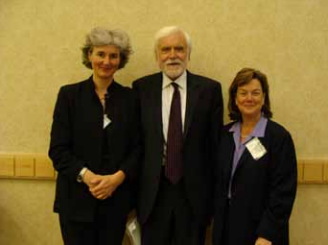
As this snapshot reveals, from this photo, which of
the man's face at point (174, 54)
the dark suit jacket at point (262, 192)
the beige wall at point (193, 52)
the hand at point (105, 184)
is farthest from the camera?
the beige wall at point (193, 52)

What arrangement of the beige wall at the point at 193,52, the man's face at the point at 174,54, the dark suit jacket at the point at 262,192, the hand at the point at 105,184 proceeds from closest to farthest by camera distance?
the dark suit jacket at the point at 262,192 < the hand at the point at 105,184 < the man's face at the point at 174,54 < the beige wall at the point at 193,52

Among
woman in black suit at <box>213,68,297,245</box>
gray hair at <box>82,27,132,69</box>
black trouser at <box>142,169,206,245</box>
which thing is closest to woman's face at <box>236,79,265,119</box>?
woman in black suit at <box>213,68,297,245</box>

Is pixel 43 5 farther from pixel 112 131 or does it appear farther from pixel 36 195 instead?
pixel 36 195

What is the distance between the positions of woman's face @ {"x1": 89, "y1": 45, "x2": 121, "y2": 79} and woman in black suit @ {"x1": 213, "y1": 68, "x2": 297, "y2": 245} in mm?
665

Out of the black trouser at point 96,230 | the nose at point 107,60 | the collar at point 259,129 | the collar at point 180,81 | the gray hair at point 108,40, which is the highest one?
the gray hair at point 108,40

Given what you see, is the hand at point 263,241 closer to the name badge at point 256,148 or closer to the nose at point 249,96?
the name badge at point 256,148

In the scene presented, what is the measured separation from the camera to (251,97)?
1.76 m

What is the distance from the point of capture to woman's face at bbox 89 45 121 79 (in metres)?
1.86

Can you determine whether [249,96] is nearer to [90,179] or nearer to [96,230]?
[90,179]

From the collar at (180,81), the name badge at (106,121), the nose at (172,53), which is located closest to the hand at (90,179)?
the name badge at (106,121)

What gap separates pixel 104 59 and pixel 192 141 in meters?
0.65

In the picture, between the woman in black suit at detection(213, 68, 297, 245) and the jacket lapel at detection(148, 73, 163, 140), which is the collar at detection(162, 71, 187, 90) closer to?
the jacket lapel at detection(148, 73, 163, 140)

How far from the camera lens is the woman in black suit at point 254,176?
1705 mm

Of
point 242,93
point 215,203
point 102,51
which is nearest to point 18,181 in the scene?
point 102,51
